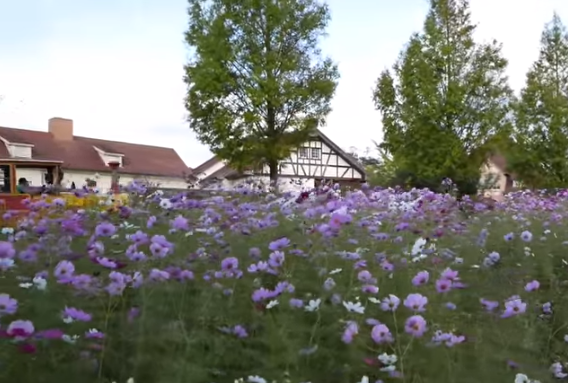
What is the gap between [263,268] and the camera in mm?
2121

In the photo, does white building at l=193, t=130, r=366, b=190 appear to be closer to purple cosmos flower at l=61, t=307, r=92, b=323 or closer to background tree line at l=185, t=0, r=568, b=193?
background tree line at l=185, t=0, r=568, b=193

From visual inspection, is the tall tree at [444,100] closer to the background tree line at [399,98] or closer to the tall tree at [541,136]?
the background tree line at [399,98]

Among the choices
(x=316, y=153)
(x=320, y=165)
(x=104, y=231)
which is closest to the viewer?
(x=104, y=231)

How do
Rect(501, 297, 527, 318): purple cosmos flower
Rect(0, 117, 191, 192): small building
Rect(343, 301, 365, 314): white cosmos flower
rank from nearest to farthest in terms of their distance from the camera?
Rect(343, 301, 365, 314): white cosmos flower
Rect(501, 297, 527, 318): purple cosmos flower
Rect(0, 117, 191, 192): small building

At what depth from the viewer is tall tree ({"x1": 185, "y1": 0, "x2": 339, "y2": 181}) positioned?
50.6 ft

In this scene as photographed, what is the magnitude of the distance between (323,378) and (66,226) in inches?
44.3

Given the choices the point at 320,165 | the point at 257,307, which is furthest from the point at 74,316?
the point at 320,165

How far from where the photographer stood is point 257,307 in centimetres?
196

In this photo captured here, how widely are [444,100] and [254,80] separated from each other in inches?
191

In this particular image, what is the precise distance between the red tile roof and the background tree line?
28.3ft

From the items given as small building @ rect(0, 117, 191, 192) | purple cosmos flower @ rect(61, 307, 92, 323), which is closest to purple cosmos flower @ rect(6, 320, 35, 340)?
purple cosmos flower @ rect(61, 307, 92, 323)

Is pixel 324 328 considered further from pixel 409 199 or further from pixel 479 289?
pixel 409 199

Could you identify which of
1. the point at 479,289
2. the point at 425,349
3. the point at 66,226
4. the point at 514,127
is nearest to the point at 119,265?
the point at 66,226

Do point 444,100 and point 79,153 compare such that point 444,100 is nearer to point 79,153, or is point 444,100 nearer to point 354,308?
point 354,308
